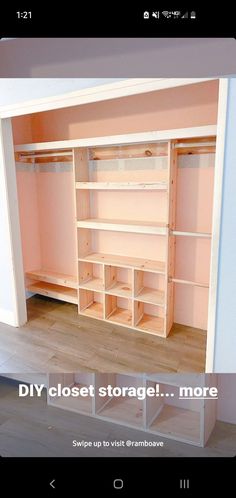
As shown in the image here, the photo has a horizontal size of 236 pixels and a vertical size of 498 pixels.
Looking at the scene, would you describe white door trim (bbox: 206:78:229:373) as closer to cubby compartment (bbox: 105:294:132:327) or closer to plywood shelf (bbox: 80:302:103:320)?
cubby compartment (bbox: 105:294:132:327)

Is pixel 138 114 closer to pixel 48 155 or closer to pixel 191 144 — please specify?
pixel 191 144

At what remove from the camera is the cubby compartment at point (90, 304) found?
5.36 feet

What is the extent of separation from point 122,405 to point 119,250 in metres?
1.07

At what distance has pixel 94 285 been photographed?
161cm

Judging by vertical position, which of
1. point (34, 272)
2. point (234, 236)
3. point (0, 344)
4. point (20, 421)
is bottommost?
point (0, 344)

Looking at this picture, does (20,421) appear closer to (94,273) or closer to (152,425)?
(152,425)

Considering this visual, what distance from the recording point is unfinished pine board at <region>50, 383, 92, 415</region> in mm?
535

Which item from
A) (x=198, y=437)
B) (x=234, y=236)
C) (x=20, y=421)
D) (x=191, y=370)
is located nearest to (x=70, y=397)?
(x=20, y=421)

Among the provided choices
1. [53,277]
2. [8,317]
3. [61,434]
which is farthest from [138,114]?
[61,434]

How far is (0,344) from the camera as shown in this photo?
1385mm

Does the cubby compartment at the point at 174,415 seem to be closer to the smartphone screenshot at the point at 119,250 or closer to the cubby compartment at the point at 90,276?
the smartphone screenshot at the point at 119,250

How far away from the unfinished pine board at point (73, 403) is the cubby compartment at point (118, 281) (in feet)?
3.08

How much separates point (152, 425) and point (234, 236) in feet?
1.47

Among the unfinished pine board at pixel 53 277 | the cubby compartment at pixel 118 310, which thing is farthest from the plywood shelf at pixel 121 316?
the unfinished pine board at pixel 53 277
